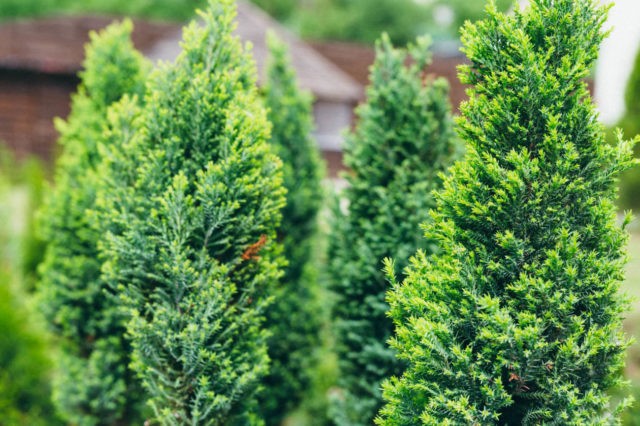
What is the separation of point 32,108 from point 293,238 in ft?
56.4

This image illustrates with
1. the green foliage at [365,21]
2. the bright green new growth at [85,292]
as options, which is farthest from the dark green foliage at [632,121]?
the green foliage at [365,21]

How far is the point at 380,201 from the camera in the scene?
6.42 metres

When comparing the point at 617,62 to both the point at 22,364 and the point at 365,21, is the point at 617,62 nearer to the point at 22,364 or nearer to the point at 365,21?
the point at 22,364

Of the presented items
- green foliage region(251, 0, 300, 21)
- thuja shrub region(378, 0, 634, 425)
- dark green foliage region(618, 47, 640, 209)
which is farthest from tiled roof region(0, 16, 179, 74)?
green foliage region(251, 0, 300, 21)

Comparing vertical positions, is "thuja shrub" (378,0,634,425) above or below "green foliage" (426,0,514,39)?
below

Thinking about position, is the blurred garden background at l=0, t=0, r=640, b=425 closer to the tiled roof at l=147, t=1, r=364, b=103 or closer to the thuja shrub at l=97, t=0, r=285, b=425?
the tiled roof at l=147, t=1, r=364, b=103

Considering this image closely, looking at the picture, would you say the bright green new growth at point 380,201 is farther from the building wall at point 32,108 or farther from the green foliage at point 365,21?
the green foliage at point 365,21

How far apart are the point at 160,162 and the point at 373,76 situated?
3.10 m

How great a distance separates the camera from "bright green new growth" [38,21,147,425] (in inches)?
262

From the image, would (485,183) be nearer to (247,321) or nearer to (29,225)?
(247,321)

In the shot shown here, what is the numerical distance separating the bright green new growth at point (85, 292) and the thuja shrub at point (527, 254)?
164 inches

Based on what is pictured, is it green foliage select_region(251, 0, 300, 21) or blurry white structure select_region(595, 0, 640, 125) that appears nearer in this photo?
blurry white structure select_region(595, 0, 640, 125)

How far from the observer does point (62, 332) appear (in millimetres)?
7051

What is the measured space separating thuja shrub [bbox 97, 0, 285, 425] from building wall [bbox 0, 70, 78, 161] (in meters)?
17.6
